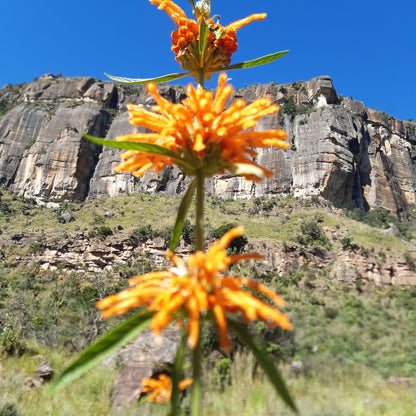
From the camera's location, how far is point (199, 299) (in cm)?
93

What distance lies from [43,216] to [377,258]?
1473 inches

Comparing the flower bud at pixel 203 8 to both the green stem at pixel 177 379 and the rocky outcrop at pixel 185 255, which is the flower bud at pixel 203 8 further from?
the rocky outcrop at pixel 185 255

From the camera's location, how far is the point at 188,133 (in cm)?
127

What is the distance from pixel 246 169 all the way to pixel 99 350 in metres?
0.76

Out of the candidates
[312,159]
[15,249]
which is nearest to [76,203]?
[15,249]

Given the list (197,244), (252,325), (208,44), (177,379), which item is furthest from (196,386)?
(252,325)

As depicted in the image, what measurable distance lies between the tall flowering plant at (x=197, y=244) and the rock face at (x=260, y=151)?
42543 millimetres

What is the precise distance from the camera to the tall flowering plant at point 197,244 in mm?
955

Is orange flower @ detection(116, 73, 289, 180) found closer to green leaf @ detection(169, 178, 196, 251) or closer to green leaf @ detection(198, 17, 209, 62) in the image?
green leaf @ detection(169, 178, 196, 251)

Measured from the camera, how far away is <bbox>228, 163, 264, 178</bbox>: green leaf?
1.16m

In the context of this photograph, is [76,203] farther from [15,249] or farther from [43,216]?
[15,249]

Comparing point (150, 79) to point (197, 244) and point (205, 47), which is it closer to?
point (205, 47)

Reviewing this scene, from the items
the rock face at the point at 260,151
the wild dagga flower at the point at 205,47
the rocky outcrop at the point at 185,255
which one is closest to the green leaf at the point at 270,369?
the wild dagga flower at the point at 205,47

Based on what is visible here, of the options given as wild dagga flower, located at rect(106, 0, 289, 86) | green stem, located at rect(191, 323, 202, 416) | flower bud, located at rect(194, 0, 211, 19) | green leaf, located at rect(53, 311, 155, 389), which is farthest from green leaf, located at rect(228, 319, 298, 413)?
flower bud, located at rect(194, 0, 211, 19)
